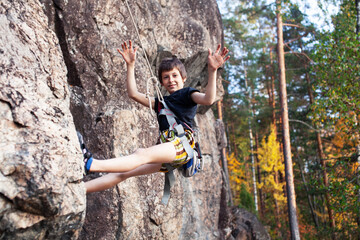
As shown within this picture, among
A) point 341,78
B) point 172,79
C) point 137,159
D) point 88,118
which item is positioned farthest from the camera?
point 341,78

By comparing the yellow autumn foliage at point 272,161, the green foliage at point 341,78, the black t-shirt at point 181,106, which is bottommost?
the yellow autumn foliage at point 272,161

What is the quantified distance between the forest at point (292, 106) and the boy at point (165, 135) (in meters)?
5.99

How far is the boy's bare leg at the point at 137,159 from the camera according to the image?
2771 mm

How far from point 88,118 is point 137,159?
2.72 metres

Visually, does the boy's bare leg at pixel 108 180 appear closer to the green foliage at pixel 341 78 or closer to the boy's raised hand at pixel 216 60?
the boy's raised hand at pixel 216 60

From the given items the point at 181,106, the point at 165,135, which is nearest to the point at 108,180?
the point at 165,135

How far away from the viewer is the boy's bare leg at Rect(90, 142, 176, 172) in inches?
109

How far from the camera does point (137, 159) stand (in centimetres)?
292

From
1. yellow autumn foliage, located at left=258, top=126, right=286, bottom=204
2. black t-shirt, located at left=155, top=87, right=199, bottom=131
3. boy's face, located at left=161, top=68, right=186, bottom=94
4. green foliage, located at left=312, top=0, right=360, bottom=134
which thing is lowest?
yellow autumn foliage, located at left=258, top=126, right=286, bottom=204

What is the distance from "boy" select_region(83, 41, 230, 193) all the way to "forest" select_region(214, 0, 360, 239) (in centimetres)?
599

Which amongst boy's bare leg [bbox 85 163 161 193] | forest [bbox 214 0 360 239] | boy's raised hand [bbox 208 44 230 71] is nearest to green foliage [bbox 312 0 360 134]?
forest [bbox 214 0 360 239]

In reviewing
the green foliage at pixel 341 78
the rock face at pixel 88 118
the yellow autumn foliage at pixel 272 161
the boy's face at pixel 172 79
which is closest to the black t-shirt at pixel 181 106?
the boy's face at pixel 172 79

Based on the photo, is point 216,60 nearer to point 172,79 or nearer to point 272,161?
point 172,79

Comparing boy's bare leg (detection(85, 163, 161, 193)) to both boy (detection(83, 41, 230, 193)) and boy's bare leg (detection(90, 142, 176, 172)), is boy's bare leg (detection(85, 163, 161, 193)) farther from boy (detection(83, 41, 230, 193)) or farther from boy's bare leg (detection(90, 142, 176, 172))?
boy's bare leg (detection(90, 142, 176, 172))
